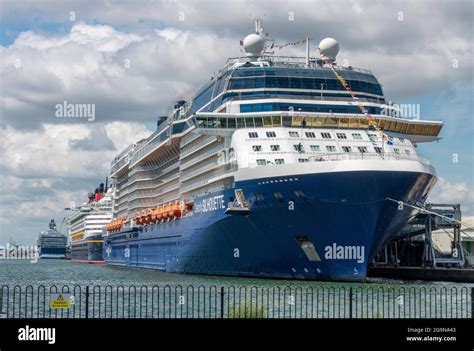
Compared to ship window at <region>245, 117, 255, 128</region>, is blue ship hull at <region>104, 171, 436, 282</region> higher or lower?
lower

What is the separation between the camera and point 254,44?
6231 centimetres

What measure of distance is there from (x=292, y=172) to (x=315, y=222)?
3.18 metres

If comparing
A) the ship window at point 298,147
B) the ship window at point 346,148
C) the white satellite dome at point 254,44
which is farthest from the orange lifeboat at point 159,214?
the ship window at point 346,148

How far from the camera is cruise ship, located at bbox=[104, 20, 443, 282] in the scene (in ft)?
156

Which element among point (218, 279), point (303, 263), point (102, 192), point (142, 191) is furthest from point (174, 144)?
point (102, 192)

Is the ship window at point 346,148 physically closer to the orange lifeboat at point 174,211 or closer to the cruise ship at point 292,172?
the cruise ship at point 292,172

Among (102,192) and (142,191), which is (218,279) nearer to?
(142,191)

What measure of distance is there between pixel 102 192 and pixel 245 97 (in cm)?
10572

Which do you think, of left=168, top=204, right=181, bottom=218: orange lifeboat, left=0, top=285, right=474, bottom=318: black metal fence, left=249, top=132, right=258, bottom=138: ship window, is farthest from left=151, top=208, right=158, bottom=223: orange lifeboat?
left=0, top=285, right=474, bottom=318: black metal fence

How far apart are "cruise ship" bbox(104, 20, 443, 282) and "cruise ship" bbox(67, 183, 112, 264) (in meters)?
65.2

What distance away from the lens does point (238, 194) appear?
51719mm

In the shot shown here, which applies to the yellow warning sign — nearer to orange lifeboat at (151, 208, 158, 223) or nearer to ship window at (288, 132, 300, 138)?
ship window at (288, 132, 300, 138)

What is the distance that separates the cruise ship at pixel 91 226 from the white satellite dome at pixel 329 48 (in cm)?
7768
